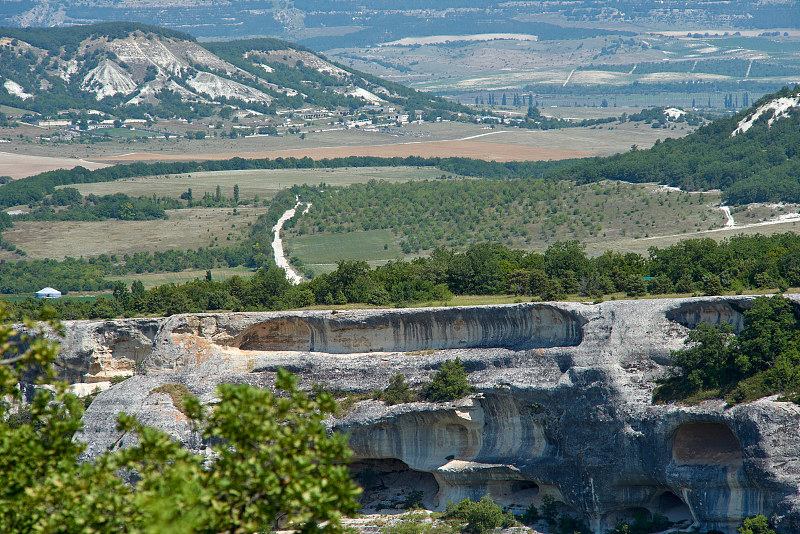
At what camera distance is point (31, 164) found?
179375 millimetres

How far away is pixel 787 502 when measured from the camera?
37.9 metres

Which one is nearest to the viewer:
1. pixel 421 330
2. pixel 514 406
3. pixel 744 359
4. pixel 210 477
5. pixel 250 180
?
pixel 210 477

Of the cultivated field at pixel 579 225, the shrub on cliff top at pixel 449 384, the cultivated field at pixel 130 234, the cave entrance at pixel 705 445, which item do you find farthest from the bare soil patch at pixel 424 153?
the cave entrance at pixel 705 445

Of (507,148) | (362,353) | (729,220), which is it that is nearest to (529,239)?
(729,220)

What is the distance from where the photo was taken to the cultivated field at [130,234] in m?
119

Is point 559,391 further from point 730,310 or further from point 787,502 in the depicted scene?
point 787,502

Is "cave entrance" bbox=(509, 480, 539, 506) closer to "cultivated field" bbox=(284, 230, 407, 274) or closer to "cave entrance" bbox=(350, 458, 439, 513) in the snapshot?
"cave entrance" bbox=(350, 458, 439, 513)

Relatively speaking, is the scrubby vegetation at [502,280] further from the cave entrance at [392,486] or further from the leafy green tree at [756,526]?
the leafy green tree at [756,526]

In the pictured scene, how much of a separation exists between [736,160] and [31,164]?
414 feet

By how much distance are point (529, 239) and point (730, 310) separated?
65301mm

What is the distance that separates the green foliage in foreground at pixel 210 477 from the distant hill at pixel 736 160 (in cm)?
9228

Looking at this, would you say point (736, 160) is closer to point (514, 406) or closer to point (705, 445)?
point (514, 406)

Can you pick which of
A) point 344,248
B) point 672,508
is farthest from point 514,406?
point 344,248

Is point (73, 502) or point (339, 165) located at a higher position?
point (73, 502)
